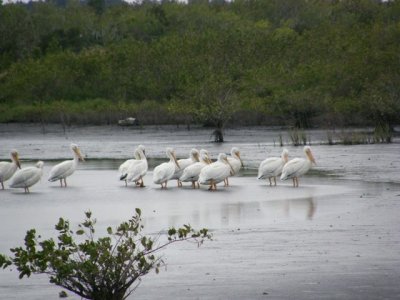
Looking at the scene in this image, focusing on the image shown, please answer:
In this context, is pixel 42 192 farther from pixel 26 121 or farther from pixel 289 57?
pixel 289 57

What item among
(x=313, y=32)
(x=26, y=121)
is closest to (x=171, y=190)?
(x=26, y=121)

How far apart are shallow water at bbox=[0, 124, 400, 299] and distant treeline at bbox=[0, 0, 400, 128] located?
23839 mm

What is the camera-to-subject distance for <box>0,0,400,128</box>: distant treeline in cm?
5678

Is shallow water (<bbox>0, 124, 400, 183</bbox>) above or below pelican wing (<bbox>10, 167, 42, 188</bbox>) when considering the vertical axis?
below

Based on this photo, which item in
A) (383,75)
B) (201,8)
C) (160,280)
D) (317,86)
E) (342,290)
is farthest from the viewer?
(201,8)

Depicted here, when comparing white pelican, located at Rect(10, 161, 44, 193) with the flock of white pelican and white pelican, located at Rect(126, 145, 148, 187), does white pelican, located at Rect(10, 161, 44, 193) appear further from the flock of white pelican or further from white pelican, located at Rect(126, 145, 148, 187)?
white pelican, located at Rect(126, 145, 148, 187)

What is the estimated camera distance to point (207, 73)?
68.6m

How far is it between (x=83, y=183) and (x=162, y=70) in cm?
5169

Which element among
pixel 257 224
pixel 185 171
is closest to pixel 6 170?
pixel 185 171

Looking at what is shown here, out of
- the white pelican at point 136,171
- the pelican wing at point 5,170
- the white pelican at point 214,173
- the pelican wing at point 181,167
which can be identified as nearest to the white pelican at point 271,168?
the white pelican at point 214,173

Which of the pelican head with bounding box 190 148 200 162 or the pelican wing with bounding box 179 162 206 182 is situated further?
the pelican head with bounding box 190 148 200 162

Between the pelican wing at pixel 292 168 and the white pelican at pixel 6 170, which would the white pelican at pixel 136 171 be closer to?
the white pelican at pixel 6 170

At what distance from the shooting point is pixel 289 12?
123 meters

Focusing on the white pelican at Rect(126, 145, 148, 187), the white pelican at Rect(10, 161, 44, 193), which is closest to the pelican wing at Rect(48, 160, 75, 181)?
the white pelican at Rect(10, 161, 44, 193)
